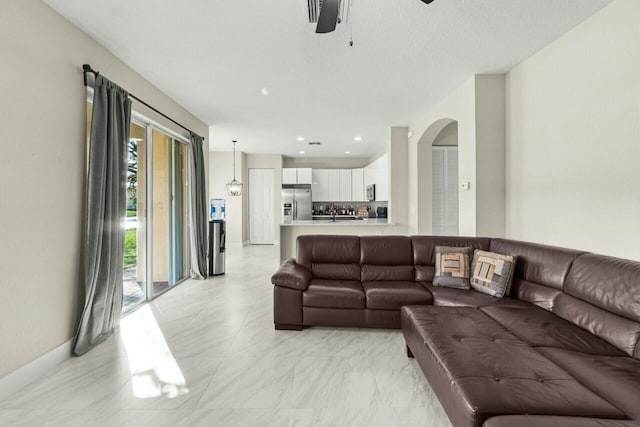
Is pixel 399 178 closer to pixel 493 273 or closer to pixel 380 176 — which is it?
pixel 380 176

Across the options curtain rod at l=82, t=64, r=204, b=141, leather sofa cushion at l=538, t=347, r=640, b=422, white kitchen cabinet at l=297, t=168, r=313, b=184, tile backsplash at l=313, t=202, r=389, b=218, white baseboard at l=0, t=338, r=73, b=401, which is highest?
curtain rod at l=82, t=64, r=204, b=141

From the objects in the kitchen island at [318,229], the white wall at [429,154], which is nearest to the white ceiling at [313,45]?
the white wall at [429,154]

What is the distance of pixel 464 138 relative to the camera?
4.14 m

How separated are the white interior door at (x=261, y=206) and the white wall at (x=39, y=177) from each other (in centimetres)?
640

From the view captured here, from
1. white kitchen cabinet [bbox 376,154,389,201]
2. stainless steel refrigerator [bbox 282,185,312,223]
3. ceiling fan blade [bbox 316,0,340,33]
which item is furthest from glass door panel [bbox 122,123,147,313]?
stainless steel refrigerator [bbox 282,185,312,223]

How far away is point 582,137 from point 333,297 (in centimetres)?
275

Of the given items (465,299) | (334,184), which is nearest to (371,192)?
(334,184)

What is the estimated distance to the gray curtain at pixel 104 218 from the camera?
8.71 ft

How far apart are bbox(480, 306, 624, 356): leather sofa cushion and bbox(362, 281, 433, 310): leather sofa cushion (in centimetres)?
62

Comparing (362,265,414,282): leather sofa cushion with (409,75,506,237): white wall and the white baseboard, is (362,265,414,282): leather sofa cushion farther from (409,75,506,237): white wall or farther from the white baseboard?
the white baseboard

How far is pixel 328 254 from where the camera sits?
3564 millimetres

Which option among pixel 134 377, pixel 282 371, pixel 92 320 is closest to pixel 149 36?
pixel 92 320

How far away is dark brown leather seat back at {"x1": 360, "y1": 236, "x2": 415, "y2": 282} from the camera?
337 cm

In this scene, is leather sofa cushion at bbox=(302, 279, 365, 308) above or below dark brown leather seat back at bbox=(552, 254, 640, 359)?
below
